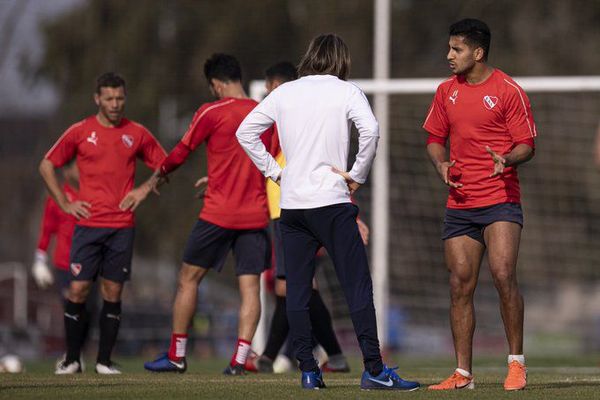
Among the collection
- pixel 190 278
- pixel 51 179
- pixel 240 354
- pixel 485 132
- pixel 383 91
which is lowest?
pixel 240 354

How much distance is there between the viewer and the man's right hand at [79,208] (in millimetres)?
10828

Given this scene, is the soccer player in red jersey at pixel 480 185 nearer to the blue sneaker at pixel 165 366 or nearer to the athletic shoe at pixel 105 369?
the blue sneaker at pixel 165 366

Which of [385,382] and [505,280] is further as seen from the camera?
[505,280]

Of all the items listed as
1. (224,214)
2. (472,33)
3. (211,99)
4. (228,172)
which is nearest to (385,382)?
(472,33)

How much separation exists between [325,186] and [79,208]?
10.2 ft

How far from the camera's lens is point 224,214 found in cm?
1055

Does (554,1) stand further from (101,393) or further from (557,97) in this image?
(101,393)

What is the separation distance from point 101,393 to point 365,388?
57.9 inches

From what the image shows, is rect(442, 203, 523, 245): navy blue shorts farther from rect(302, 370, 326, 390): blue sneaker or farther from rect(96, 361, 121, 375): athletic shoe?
rect(96, 361, 121, 375): athletic shoe

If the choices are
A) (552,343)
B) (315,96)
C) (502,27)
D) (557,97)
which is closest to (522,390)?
(315,96)

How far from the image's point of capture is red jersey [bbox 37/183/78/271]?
44.4ft

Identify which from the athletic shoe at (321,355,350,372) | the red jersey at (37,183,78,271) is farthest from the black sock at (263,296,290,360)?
the red jersey at (37,183,78,271)

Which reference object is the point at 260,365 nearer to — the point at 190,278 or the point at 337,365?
the point at 337,365

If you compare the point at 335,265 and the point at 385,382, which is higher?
the point at 335,265
